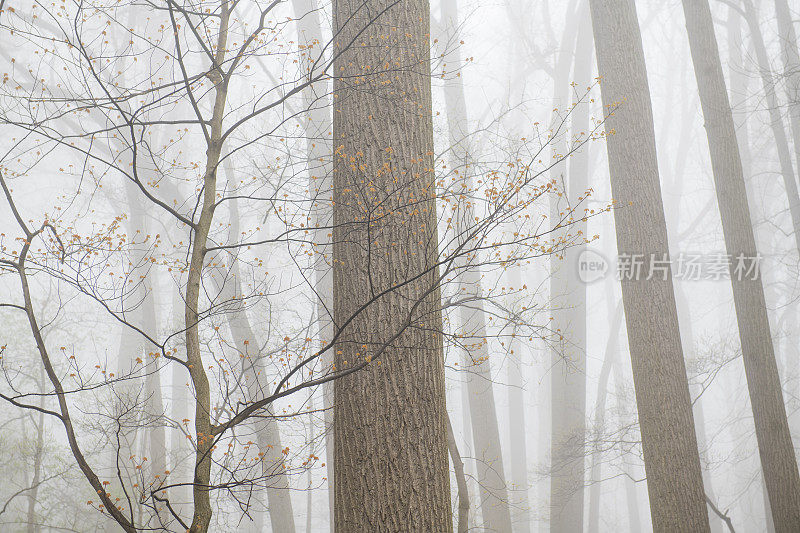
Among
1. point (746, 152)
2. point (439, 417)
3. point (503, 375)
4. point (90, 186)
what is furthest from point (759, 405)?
point (503, 375)

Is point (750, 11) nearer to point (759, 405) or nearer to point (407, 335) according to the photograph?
point (759, 405)

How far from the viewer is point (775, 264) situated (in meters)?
19.0

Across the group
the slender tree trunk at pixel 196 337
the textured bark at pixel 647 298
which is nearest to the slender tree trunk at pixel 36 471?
the slender tree trunk at pixel 196 337

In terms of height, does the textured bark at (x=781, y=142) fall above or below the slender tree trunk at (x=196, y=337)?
above

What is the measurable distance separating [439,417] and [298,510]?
65.6 feet

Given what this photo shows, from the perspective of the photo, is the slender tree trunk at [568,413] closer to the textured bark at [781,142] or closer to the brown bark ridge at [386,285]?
the textured bark at [781,142]

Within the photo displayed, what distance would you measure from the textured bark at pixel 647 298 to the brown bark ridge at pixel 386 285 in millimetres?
2181

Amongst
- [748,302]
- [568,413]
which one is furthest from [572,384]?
[748,302]

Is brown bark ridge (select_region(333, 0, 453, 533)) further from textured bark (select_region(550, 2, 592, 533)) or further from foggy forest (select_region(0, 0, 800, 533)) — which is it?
textured bark (select_region(550, 2, 592, 533))

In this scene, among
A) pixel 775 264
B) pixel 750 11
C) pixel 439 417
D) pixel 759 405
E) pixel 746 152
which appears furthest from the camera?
pixel 775 264

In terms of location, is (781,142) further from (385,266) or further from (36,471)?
(36,471)

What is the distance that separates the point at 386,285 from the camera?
93.4 inches

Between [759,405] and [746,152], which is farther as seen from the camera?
[746,152]

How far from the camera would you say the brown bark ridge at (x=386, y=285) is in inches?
88.5
